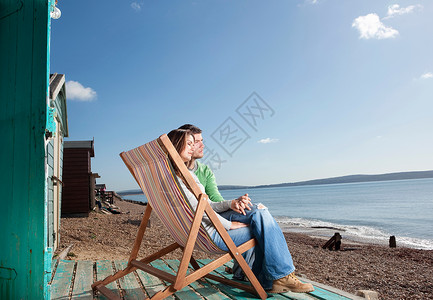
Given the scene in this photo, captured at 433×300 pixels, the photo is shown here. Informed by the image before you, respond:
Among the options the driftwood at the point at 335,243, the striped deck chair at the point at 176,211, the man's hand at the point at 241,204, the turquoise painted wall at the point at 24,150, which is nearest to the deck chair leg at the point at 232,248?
the striped deck chair at the point at 176,211

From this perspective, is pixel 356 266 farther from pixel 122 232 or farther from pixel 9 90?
pixel 9 90

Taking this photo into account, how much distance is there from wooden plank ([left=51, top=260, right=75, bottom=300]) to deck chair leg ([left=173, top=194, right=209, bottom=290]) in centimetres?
108

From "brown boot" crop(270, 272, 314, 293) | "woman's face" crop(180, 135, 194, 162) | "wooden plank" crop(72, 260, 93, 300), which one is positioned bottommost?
"wooden plank" crop(72, 260, 93, 300)

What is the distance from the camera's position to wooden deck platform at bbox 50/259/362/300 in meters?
2.38

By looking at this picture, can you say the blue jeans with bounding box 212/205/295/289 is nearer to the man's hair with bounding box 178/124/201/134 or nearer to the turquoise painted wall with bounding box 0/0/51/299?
the man's hair with bounding box 178/124/201/134

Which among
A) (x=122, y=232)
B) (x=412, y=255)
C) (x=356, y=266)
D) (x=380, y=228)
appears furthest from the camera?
(x=380, y=228)

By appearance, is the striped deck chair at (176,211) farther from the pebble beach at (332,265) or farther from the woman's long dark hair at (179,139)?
the pebble beach at (332,265)

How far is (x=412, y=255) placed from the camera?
905 centimetres

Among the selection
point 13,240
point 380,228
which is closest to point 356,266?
point 13,240

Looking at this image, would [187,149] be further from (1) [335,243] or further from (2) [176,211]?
(1) [335,243]

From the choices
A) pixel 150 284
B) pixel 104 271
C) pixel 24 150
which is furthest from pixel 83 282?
pixel 24 150

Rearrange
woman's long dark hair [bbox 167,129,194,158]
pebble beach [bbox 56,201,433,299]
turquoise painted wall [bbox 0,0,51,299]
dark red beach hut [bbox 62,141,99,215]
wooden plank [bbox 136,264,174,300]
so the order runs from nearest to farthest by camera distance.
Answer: turquoise painted wall [bbox 0,0,51,299]
woman's long dark hair [bbox 167,129,194,158]
wooden plank [bbox 136,264,174,300]
pebble beach [bbox 56,201,433,299]
dark red beach hut [bbox 62,141,99,215]

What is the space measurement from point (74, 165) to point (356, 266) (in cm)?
1029

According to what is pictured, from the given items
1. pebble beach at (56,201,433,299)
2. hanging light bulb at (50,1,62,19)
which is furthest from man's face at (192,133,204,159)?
pebble beach at (56,201,433,299)
